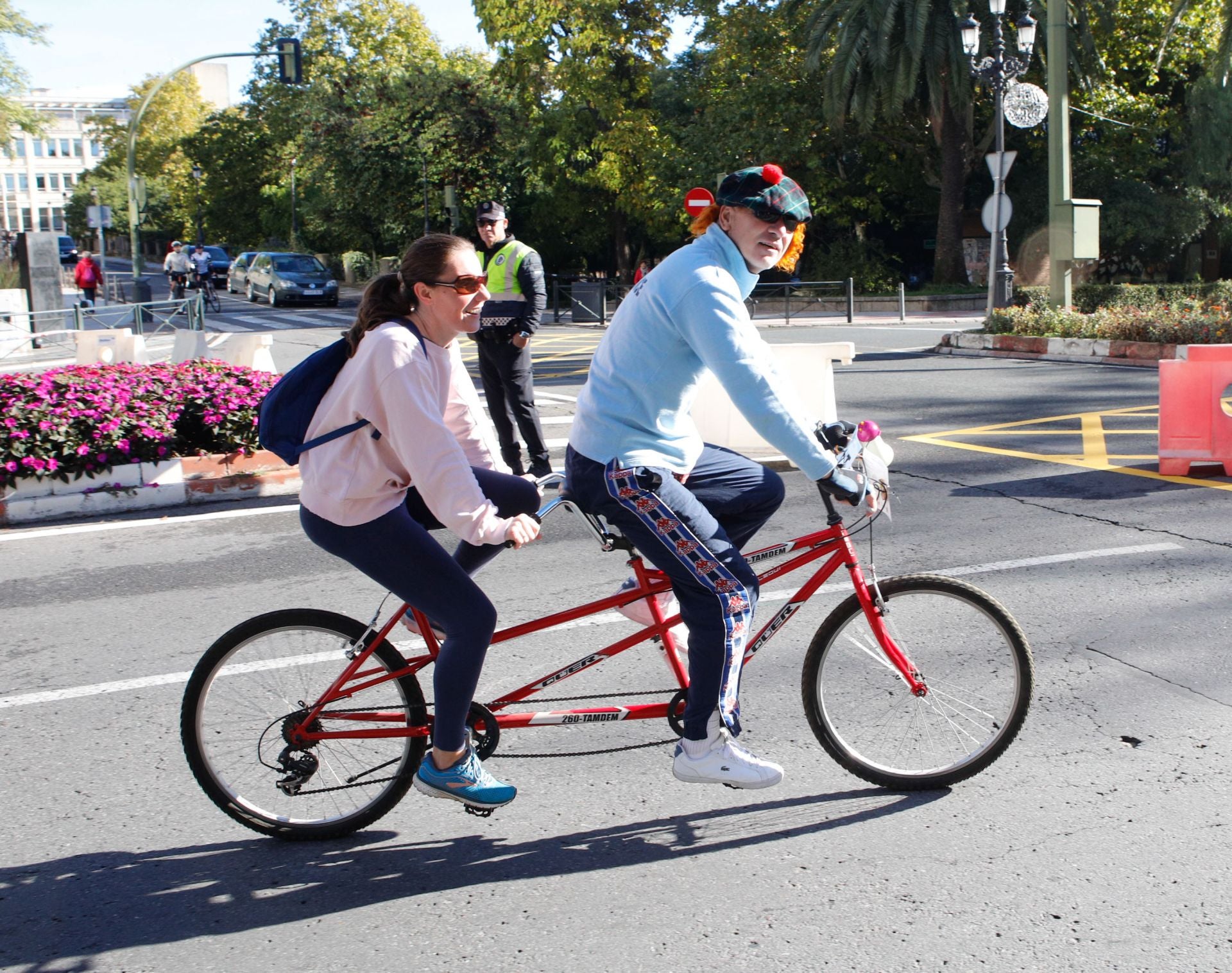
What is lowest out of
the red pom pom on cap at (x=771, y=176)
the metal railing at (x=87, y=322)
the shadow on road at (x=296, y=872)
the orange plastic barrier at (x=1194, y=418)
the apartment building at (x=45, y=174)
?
the shadow on road at (x=296, y=872)

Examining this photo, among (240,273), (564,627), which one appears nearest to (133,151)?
(240,273)

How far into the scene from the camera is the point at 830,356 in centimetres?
917

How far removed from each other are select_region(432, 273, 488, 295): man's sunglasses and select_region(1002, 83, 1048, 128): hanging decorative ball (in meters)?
20.4

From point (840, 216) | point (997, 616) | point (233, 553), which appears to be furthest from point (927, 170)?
point (997, 616)

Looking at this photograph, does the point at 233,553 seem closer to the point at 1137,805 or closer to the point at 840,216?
the point at 1137,805

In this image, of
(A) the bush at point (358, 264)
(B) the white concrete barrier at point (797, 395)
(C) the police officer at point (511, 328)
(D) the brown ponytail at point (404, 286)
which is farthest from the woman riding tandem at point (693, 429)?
(A) the bush at point (358, 264)

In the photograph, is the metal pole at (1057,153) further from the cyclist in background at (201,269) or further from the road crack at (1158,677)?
the cyclist in background at (201,269)

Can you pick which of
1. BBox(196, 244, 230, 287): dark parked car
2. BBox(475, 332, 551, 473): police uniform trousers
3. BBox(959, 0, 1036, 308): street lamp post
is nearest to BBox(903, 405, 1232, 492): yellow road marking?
BBox(475, 332, 551, 473): police uniform trousers

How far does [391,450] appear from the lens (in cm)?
331

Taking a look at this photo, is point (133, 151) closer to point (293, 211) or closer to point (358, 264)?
point (358, 264)

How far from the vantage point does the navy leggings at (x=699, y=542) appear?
11.1 ft

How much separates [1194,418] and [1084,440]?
163 cm

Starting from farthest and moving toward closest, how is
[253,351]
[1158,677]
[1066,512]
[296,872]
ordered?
[253,351], [1066,512], [1158,677], [296,872]

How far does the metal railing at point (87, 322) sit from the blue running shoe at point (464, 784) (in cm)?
1681
